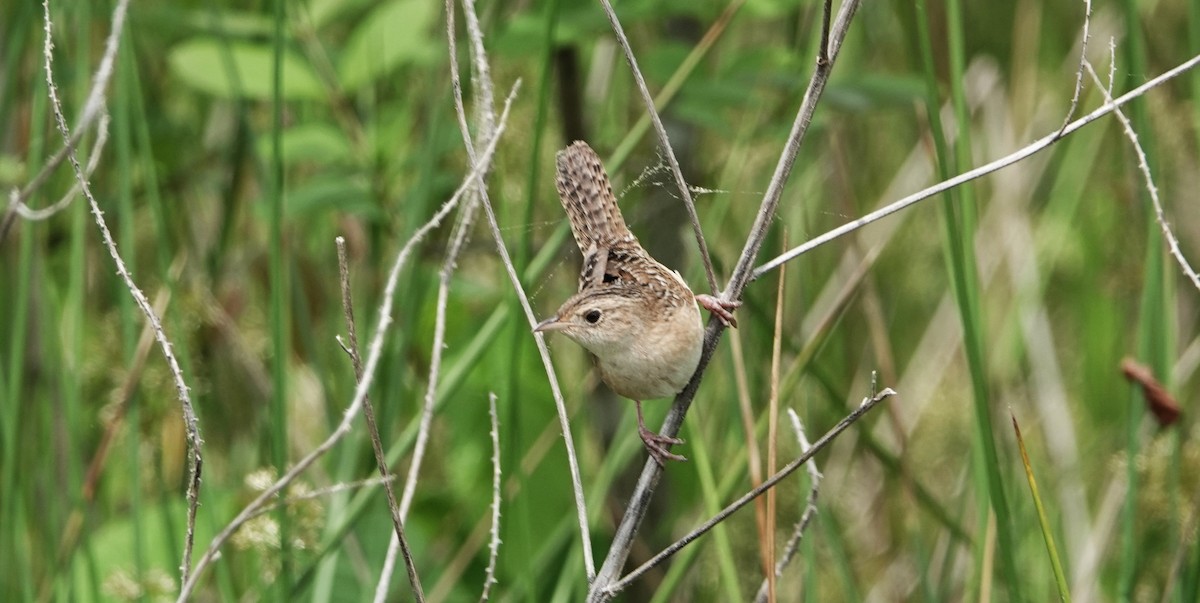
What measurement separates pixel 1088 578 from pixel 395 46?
6.45 feet

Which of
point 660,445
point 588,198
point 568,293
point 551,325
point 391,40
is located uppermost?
point 391,40

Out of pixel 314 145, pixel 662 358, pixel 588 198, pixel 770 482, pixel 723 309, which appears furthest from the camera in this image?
pixel 314 145

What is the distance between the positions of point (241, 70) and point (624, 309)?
120 centimetres

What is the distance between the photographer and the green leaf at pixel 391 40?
2.62m

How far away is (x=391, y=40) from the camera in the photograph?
8.64 ft

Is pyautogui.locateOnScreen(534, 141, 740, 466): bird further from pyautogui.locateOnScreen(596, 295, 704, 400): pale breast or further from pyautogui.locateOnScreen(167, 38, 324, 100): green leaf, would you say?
pyautogui.locateOnScreen(167, 38, 324, 100): green leaf

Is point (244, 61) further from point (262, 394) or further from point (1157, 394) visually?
point (1157, 394)

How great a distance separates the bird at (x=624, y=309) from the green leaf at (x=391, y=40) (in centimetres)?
77

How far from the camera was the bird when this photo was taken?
1.70 metres

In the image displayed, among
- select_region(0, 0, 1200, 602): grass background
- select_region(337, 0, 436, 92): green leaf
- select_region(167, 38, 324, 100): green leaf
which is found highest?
select_region(337, 0, 436, 92): green leaf

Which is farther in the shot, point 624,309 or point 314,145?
point 314,145

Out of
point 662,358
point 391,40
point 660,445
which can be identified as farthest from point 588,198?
point 391,40

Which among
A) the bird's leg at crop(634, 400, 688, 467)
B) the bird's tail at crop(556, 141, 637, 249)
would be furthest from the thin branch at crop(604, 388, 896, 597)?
the bird's tail at crop(556, 141, 637, 249)

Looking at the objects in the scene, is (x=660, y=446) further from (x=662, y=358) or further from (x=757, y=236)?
(x=757, y=236)
